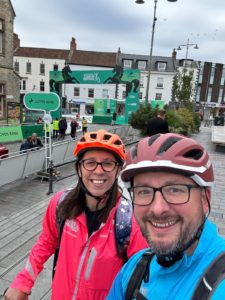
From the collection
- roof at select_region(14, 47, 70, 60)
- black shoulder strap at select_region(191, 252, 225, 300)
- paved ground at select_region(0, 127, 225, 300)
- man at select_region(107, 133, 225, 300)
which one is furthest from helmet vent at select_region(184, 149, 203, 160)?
roof at select_region(14, 47, 70, 60)

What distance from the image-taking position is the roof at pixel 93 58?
46.5 meters

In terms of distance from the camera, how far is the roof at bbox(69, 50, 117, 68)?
46.5 metres

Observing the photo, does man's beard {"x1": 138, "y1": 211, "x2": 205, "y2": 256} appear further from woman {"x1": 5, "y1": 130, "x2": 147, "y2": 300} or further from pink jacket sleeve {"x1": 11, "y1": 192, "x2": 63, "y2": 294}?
pink jacket sleeve {"x1": 11, "y1": 192, "x2": 63, "y2": 294}

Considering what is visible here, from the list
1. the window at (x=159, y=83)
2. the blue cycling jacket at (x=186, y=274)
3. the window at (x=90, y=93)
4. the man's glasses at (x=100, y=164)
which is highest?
the window at (x=159, y=83)

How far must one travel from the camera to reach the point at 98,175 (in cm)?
206

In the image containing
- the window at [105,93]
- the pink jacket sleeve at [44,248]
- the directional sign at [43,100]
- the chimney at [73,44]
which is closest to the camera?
the pink jacket sleeve at [44,248]

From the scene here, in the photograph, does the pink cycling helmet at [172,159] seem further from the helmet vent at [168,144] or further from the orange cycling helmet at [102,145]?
the orange cycling helmet at [102,145]

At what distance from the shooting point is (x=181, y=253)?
1.13m

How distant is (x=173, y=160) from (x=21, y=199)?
23.5ft

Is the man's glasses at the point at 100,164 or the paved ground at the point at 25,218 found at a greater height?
the man's glasses at the point at 100,164

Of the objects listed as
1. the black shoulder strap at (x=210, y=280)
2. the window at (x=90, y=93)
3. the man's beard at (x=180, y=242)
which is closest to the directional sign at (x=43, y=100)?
the man's beard at (x=180, y=242)

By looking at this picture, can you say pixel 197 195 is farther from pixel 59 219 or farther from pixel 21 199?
pixel 21 199

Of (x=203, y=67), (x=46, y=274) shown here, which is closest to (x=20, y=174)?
(x=46, y=274)

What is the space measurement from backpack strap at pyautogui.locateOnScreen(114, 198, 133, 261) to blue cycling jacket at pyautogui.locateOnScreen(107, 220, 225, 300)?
488 millimetres
